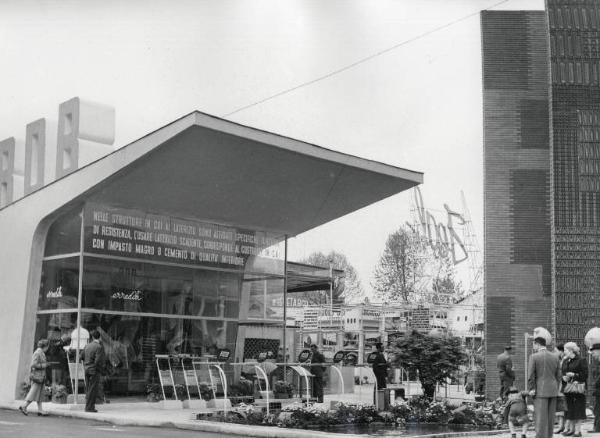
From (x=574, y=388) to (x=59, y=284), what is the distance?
11118 millimetres

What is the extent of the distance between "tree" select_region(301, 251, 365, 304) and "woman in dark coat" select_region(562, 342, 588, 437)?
5281cm

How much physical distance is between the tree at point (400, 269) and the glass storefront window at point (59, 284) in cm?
3727

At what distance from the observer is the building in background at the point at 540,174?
21.5 metres

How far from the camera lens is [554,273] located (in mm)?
21359

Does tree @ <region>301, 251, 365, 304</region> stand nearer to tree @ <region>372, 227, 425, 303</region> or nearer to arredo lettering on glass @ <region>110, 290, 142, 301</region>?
tree @ <region>372, 227, 425, 303</region>

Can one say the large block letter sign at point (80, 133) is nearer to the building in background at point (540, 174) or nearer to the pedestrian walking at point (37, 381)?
the pedestrian walking at point (37, 381)

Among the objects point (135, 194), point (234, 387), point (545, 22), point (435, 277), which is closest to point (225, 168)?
point (135, 194)

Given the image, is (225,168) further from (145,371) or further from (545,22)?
(545,22)

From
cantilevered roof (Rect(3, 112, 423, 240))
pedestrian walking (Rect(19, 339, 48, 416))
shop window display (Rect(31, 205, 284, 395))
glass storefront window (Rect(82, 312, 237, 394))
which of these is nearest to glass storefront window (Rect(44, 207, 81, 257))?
shop window display (Rect(31, 205, 284, 395))

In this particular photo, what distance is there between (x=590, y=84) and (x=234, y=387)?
38.0ft

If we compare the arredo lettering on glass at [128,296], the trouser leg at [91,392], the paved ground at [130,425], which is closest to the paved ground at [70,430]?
the paved ground at [130,425]

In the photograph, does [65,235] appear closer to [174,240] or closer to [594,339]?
[174,240]

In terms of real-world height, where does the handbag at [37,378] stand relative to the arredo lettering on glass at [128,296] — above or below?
below

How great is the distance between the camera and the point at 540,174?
74.4 ft
